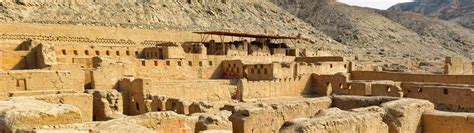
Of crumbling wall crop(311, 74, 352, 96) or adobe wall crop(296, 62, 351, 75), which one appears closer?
crumbling wall crop(311, 74, 352, 96)

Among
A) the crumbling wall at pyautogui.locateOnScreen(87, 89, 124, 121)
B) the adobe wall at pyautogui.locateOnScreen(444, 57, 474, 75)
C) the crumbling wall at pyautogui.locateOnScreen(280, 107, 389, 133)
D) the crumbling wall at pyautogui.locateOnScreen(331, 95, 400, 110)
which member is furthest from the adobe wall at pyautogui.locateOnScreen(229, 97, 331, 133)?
the adobe wall at pyautogui.locateOnScreen(444, 57, 474, 75)

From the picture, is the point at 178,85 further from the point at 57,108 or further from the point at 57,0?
the point at 57,0

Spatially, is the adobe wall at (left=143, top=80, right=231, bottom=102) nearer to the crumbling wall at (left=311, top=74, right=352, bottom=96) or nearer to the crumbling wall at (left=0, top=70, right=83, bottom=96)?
the crumbling wall at (left=0, top=70, right=83, bottom=96)

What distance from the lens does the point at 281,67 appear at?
77.6 ft

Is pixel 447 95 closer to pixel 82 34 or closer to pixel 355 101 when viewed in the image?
pixel 355 101

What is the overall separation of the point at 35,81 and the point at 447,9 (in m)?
124

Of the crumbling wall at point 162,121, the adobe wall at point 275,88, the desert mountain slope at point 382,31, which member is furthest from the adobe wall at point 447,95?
the desert mountain slope at point 382,31

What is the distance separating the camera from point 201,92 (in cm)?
1983

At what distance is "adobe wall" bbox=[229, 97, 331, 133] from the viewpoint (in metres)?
9.74

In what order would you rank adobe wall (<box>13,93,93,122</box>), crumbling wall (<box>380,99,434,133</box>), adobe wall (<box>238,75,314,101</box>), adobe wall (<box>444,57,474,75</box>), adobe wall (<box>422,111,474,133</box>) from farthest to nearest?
adobe wall (<box>444,57,474,75</box>)
adobe wall (<box>238,75,314,101</box>)
adobe wall (<box>13,93,93,122</box>)
adobe wall (<box>422,111,474,133</box>)
crumbling wall (<box>380,99,434,133</box>)

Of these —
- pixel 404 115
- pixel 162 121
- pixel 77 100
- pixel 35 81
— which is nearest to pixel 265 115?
pixel 162 121

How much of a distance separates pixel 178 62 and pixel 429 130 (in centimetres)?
1407

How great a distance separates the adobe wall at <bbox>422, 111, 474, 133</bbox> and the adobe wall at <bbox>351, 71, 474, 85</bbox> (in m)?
10.2

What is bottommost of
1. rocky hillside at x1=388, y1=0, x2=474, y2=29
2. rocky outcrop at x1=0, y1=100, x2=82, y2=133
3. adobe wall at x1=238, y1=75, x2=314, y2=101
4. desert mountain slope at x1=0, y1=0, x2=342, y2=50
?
adobe wall at x1=238, y1=75, x2=314, y2=101
